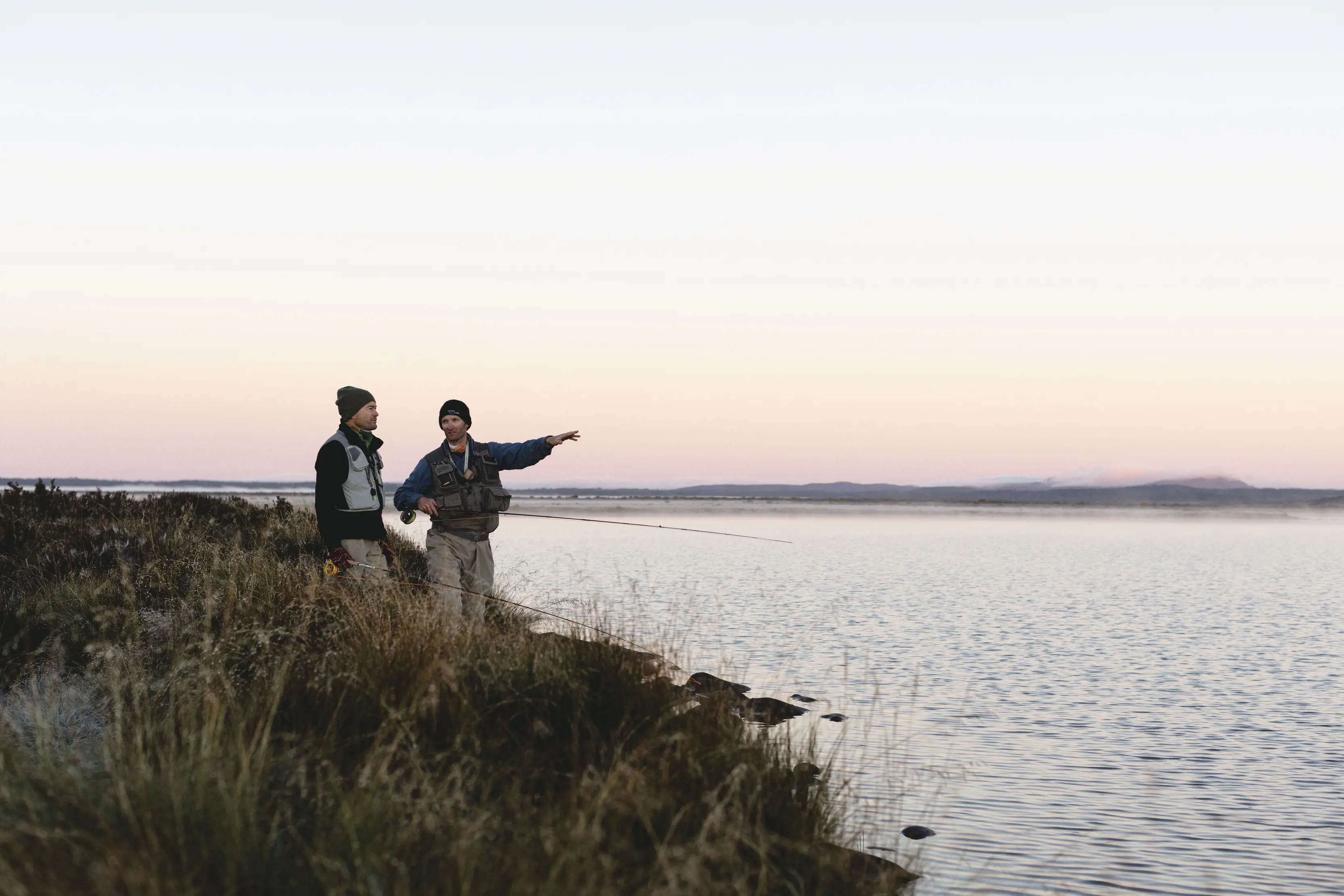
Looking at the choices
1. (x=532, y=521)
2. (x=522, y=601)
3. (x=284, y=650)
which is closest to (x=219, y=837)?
(x=284, y=650)

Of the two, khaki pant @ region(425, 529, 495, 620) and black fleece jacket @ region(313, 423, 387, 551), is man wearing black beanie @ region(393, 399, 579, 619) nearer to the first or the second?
khaki pant @ region(425, 529, 495, 620)

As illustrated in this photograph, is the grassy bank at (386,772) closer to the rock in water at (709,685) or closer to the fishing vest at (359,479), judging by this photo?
the fishing vest at (359,479)

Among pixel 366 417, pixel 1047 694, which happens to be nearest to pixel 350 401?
pixel 366 417

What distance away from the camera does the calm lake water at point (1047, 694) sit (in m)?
7.20

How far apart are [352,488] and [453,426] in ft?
3.59

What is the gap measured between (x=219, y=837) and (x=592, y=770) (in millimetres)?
1576

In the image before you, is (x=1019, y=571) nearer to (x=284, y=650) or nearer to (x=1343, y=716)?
(x=1343, y=716)

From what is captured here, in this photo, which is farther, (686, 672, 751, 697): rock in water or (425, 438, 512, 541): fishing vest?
(425, 438, 512, 541): fishing vest

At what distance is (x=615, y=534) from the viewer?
4875cm

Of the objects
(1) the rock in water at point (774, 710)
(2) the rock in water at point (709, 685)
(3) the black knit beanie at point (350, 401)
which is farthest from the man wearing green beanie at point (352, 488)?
(1) the rock in water at point (774, 710)

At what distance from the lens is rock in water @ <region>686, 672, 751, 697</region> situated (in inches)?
355

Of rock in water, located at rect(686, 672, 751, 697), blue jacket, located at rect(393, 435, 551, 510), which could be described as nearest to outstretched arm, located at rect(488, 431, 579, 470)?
blue jacket, located at rect(393, 435, 551, 510)

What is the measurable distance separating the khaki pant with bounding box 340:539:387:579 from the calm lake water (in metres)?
1.67

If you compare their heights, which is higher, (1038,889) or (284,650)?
(284,650)
